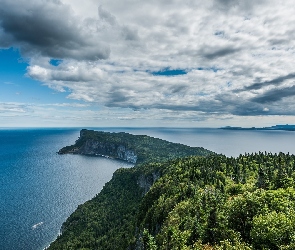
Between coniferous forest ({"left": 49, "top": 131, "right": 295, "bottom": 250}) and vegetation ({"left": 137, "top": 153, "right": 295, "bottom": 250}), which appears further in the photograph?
coniferous forest ({"left": 49, "top": 131, "right": 295, "bottom": 250})

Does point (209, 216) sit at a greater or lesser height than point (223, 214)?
greater

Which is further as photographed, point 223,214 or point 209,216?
point 223,214

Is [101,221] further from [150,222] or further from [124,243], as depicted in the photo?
[150,222]

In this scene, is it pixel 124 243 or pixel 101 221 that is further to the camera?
pixel 101 221

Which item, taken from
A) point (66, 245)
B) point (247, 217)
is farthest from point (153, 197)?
point (247, 217)

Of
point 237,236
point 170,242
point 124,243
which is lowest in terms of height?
point 124,243

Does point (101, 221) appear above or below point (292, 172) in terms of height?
below

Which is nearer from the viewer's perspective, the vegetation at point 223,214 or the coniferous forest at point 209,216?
the vegetation at point 223,214

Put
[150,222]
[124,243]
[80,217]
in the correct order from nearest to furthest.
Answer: [150,222] < [124,243] < [80,217]
